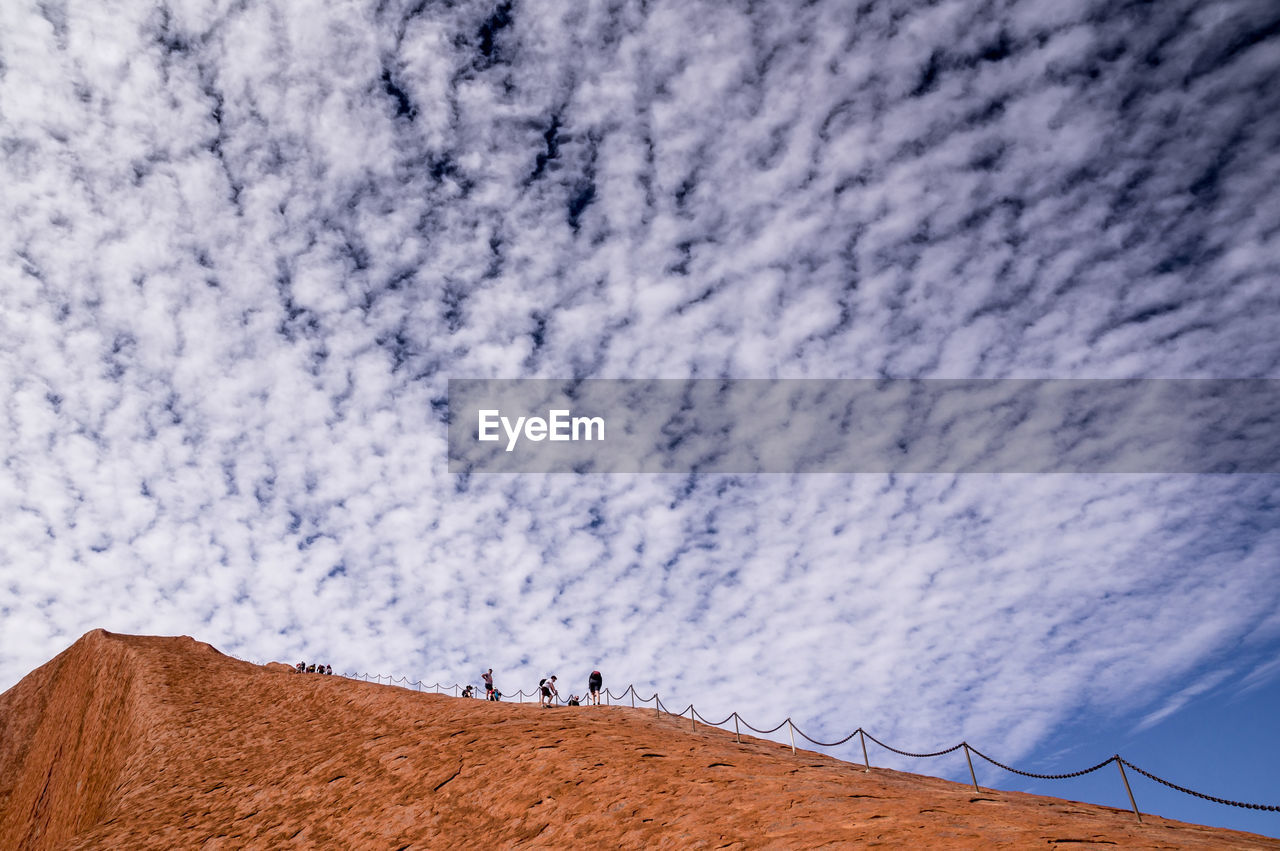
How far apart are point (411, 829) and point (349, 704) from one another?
9231 millimetres

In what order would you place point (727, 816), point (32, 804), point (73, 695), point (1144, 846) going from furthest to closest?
point (73, 695)
point (32, 804)
point (727, 816)
point (1144, 846)

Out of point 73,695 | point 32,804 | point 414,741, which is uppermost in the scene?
point 73,695

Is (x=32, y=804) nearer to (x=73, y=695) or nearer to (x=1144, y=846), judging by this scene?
(x=73, y=695)

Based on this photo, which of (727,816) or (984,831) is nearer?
(984,831)

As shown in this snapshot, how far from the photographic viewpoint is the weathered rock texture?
9.80 meters

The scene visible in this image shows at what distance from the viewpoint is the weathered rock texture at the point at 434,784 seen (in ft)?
32.1

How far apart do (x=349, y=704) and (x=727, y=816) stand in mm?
15150

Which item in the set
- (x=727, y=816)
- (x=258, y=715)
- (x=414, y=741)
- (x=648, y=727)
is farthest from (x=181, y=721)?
(x=727, y=816)

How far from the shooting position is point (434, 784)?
13922 millimetres

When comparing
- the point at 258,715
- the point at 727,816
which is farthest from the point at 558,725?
the point at 258,715

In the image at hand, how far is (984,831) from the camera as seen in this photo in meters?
8.64

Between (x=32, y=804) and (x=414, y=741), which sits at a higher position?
(x=414, y=741)

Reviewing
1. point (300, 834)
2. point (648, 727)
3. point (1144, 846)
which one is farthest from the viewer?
point (648, 727)

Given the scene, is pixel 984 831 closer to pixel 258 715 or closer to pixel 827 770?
pixel 827 770
